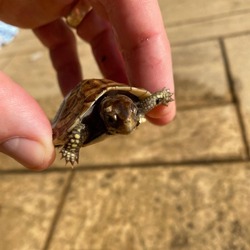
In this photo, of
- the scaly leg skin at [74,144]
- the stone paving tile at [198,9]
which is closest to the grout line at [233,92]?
the stone paving tile at [198,9]

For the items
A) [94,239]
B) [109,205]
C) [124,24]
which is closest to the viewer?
[124,24]

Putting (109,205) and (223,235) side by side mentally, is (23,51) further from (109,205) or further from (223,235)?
(223,235)

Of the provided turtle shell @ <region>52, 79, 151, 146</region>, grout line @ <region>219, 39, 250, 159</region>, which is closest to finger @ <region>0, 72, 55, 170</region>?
turtle shell @ <region>52, 79, 151, 146</region>

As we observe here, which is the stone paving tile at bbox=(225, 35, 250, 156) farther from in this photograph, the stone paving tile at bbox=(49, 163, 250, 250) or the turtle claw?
the turtle claw

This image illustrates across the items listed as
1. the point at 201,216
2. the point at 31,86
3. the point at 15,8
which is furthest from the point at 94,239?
the point at 31,86

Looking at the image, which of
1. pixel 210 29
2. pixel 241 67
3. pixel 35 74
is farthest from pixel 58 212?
pixel 210 29

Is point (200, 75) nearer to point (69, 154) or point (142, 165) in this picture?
point (142, 165)
